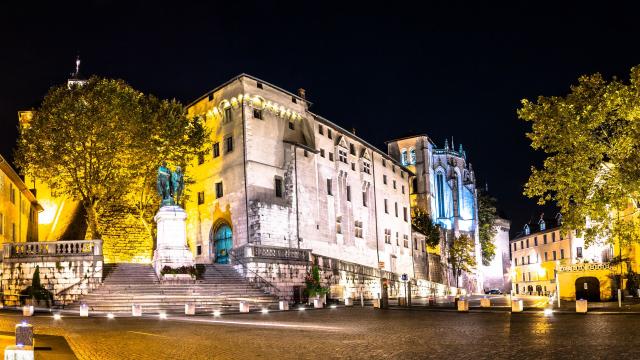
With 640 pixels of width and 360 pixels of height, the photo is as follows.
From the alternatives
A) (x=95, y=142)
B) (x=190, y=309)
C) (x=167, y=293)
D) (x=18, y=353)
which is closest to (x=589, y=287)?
(x=167, y=293)

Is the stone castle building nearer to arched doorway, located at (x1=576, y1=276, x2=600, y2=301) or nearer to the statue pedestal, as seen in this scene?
the statue pedestal

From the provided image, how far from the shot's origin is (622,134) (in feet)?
99.9

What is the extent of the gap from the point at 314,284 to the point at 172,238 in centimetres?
928

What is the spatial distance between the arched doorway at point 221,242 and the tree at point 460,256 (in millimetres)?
43251

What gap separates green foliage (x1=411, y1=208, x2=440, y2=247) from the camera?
82812 millimetres

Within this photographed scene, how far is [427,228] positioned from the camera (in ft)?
273

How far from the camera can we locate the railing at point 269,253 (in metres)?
39.0

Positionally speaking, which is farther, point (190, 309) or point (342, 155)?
point (342, 155)

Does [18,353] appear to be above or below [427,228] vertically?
below

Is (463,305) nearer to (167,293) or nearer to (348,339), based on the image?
(348,339)

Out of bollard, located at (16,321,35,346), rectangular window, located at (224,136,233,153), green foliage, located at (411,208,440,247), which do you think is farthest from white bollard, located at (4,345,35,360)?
green foliage, located at (411,208,440,247)

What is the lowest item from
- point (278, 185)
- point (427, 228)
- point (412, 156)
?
point (427, 228)

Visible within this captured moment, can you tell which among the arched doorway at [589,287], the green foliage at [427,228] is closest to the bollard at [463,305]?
the arched doorway at [589,287]

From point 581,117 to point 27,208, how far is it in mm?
44123
